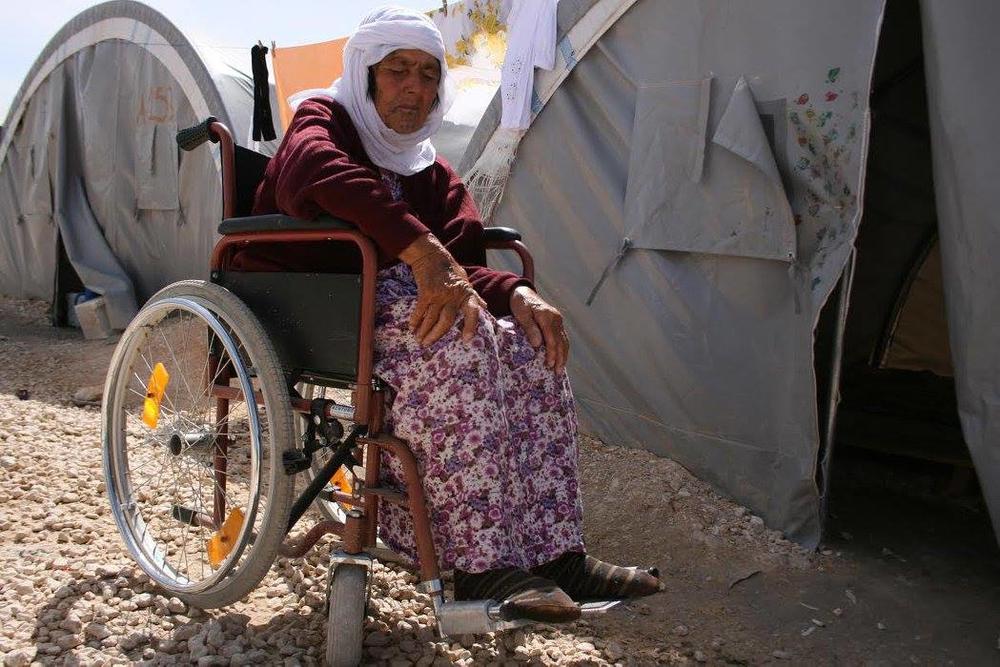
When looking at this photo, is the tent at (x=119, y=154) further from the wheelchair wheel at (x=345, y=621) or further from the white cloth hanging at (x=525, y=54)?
the wheelchair wheel at (x=345, y=621)

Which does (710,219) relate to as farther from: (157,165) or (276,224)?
(157,165)

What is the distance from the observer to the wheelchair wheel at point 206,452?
201 centimetres

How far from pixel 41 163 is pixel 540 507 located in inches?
283

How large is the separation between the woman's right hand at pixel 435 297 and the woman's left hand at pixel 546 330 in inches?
9.7

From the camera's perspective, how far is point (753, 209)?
315 centimetres

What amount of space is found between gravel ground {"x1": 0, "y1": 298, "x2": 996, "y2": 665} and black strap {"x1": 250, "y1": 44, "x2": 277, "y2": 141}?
1.31 meters

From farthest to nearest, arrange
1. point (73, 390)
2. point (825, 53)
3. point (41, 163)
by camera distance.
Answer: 1. point (41, 163)
2. point (73, 390)
3. point (825, 53)

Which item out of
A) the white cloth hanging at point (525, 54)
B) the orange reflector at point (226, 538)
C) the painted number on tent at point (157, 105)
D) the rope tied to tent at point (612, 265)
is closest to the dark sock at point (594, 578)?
the orange reflector at point (226, 538)

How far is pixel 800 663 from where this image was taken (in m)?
2.44

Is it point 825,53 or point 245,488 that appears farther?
point 245,488

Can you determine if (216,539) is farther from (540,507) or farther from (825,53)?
(825,53)

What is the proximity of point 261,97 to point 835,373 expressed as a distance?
2.12 m

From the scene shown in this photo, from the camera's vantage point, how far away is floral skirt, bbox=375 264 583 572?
1.96 m

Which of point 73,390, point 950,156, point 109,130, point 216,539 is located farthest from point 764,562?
point 109,130
